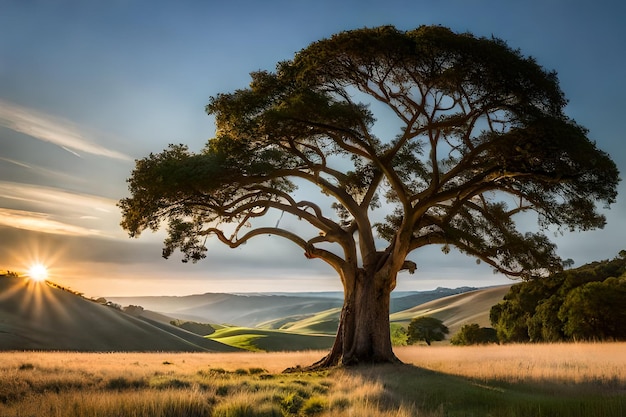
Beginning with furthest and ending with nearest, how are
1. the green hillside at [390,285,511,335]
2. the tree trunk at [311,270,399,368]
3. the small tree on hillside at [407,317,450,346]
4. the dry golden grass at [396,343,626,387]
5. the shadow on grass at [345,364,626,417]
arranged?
1. the green hillside at [390,285,511,335]
2. the small tree on hillside at [407,317,450,346]
3. the tree trunk at [311,270,399,368]
4. the dry golden grass at [396,343,626,387]
5. the shadow on grass at [345,364,626,417]

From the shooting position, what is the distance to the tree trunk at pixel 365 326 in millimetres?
19625

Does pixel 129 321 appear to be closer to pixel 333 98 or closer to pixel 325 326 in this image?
pixel 333 98

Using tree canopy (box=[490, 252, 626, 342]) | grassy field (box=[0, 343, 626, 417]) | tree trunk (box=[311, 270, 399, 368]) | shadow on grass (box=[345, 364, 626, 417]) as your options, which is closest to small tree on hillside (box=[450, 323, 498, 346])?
tree canopy (box=[490, 252, 626, 342])

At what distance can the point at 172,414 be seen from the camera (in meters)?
8.87

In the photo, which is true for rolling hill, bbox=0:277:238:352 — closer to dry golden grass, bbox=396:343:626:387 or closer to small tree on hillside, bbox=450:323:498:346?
small tree on hillside, bbox=450:323:498:346

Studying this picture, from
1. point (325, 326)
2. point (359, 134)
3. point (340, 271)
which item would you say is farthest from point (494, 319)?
point (325, 326)

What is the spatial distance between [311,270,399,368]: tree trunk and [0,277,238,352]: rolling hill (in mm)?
45884

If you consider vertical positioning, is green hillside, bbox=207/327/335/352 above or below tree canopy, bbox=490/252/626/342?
below

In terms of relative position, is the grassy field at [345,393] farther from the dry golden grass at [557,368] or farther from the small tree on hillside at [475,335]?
the small tree on hillside at [475,335]

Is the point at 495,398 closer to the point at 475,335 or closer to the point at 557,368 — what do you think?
the point at 557,368

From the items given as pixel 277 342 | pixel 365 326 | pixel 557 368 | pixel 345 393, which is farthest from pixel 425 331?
pixel 345 393

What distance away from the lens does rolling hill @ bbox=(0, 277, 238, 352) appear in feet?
194

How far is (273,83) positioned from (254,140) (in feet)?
6.91

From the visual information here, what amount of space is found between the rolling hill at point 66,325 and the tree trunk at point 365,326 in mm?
45884
